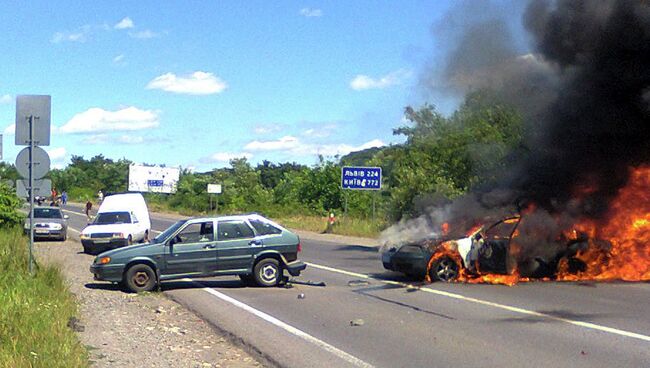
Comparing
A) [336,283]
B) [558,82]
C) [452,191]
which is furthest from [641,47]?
[452,191]

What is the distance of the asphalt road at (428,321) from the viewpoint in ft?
27.1

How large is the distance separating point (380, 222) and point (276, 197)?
29.2 m

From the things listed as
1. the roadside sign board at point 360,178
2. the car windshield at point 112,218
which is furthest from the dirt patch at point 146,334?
the roadside sign board at point 360,178

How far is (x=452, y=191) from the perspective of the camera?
28.8 metres

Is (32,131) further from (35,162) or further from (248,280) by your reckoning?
(248,280)

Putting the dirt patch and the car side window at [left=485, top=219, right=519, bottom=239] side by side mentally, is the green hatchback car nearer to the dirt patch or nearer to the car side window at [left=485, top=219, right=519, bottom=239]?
the dirt patch

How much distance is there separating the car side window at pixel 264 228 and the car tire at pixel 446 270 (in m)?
3.36

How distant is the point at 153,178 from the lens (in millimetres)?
73250

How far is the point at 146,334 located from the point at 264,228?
5688mm

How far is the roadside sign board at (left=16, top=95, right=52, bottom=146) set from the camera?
45.3 feet

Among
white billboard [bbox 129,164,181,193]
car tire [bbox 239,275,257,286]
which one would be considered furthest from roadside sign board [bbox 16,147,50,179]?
white billboard [bbox 129,164,181,193]

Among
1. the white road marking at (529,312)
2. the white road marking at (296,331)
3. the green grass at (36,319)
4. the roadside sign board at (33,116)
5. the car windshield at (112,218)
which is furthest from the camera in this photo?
the car windshield at (112,218)

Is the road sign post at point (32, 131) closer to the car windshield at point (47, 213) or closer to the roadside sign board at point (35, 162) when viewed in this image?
the roadside sign board at point (35, 162)

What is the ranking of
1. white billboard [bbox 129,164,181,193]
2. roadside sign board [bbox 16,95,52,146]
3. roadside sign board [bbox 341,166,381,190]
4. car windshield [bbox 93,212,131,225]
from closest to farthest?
1. roadside sign board [bbox 16,95,52,146]
2. car windshield [bbox 93,212,131,225]
3. roadside sign board [bbox 341,166,381,190]
4. white billboard [bbox 129,164,181,193]
